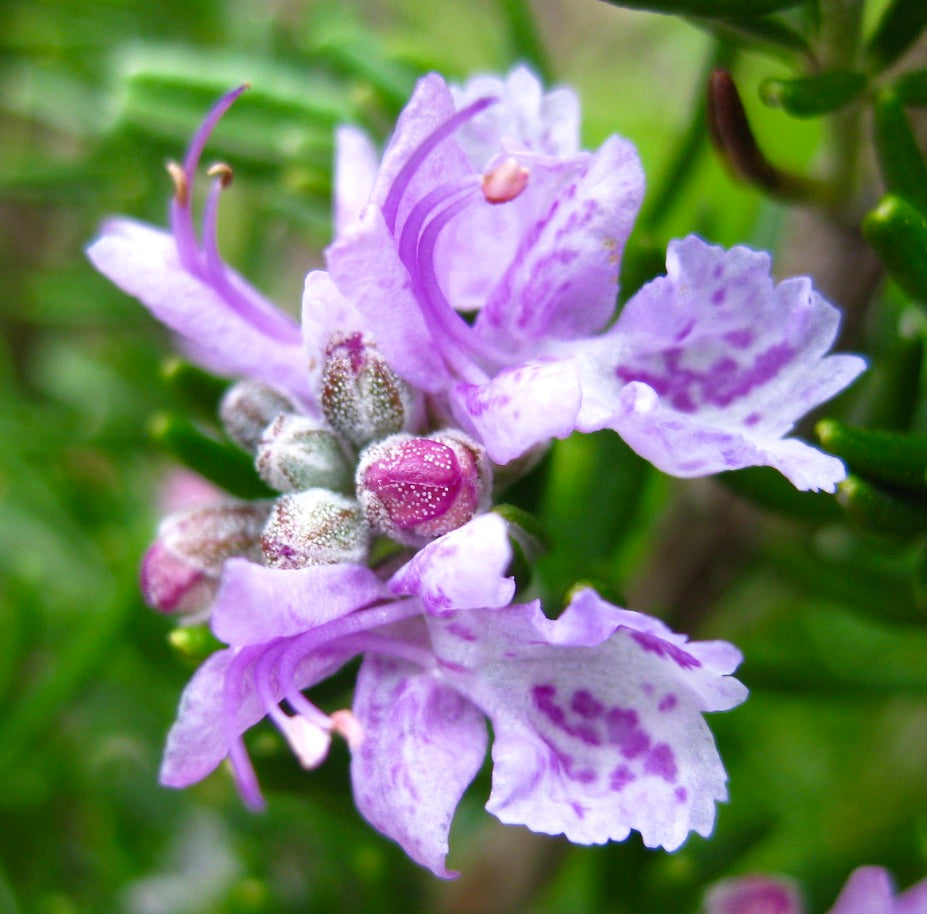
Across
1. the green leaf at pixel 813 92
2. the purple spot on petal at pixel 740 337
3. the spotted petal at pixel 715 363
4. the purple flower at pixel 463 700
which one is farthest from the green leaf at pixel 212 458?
the green leaf at pixel 813 92

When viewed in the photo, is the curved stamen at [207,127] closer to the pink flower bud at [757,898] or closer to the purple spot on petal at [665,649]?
the purple spot on petal at [665,649]

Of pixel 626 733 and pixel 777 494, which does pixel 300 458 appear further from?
pixel 777 494

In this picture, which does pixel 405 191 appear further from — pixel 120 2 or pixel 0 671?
pixel 120 2

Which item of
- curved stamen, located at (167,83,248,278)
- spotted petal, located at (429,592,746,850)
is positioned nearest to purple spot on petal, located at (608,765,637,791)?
spotted petal, located at (429,592,746,850)

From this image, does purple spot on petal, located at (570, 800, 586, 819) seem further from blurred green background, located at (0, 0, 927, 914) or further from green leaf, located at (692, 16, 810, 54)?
green leaf, located at (692, 16, 810, 54)

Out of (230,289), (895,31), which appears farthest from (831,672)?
(230,289)
